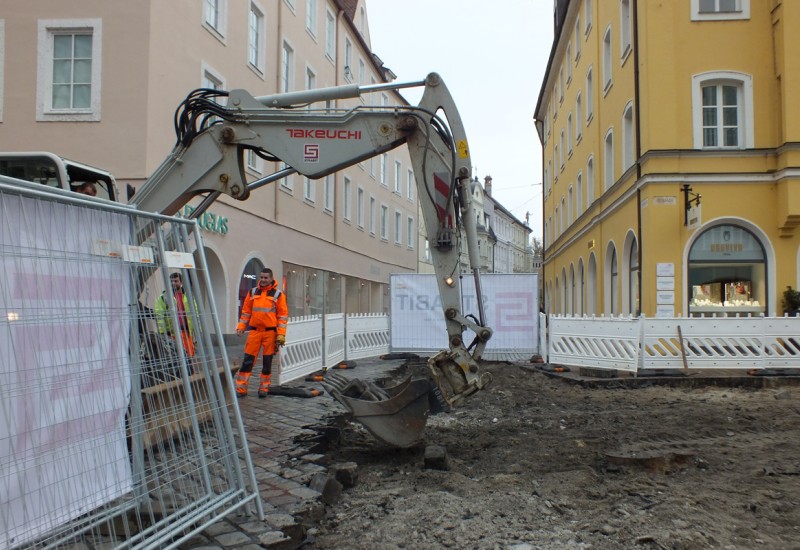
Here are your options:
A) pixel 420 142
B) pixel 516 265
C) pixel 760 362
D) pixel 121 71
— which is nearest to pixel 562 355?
pixel 760 362

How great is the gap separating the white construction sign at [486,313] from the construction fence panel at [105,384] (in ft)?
37.6

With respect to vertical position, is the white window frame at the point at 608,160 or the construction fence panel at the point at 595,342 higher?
the white window frame at the point at 608,160

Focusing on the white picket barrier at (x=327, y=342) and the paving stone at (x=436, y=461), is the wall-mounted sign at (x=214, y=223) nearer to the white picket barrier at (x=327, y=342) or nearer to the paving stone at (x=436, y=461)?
the white picket barrier at (x=327, y=342)

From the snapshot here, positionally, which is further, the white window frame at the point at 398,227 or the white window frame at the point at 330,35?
the white window frame at the point at 398,227

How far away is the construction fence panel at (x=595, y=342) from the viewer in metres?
12.8

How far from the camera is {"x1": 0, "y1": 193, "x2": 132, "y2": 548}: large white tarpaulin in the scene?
2.85m

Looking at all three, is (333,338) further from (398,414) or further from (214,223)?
(398,414)

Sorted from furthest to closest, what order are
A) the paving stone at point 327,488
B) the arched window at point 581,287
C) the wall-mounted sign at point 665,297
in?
the arched window at point 581,287 → the wall-mounted sign at point 665,297 → the paving stone at point 327,488

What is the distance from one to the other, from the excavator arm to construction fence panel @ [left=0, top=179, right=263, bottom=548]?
1284 millimetres

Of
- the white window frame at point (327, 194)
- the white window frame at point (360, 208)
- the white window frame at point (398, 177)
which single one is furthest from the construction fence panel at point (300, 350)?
the white window frame at point (398, 177)

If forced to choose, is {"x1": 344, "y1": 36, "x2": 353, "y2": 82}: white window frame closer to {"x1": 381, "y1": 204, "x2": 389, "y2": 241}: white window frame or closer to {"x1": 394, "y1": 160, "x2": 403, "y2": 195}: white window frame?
{"x1": 381, "y1": 204, "x2": 389, "y2": 241}: white window frame

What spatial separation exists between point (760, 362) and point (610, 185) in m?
9.47

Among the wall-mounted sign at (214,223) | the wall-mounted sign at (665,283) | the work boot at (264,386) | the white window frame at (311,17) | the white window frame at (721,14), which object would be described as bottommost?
the work boot at (264,386)

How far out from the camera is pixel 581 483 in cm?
520
